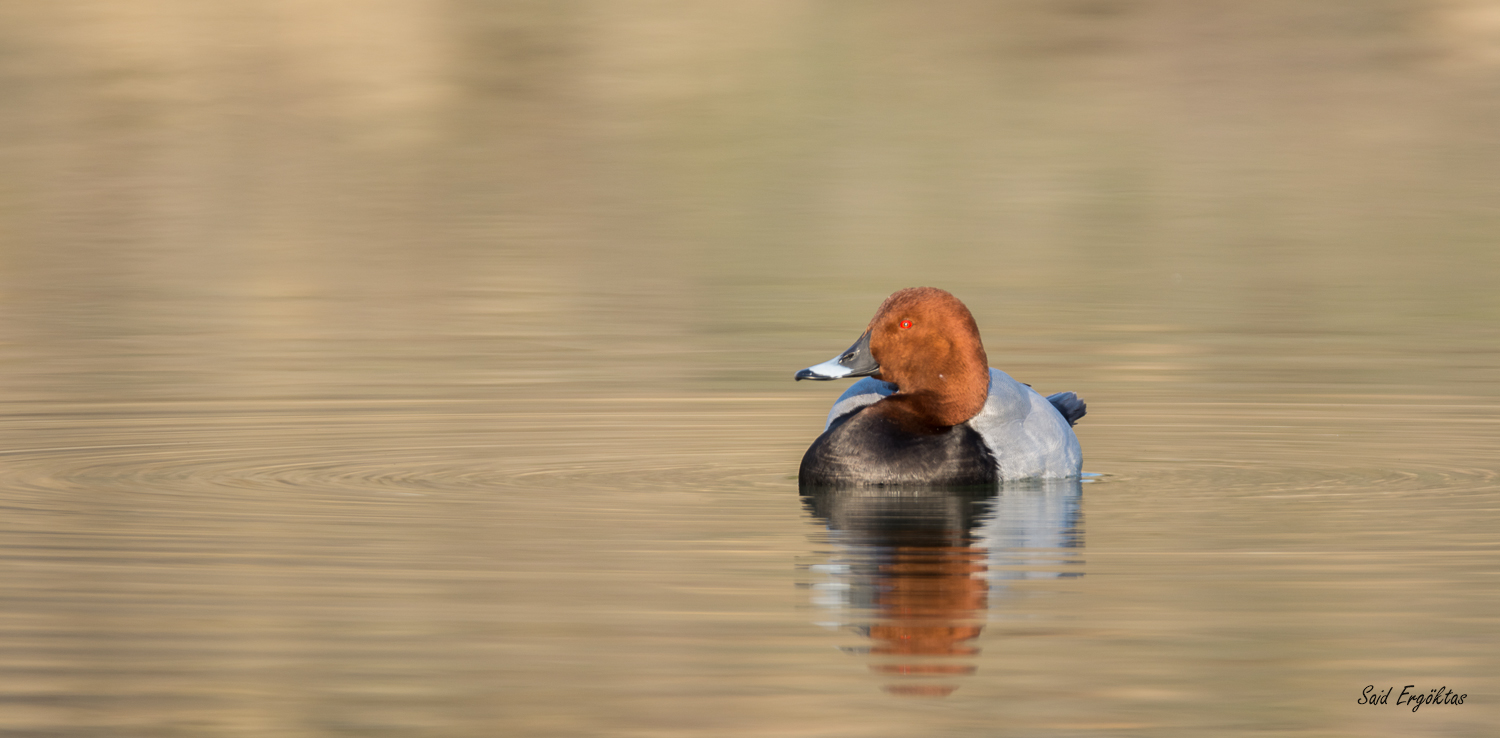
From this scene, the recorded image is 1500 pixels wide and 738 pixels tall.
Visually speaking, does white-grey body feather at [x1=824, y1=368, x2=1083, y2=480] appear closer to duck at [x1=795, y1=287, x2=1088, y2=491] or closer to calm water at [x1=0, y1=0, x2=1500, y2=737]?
duck at [x1=795, y1=287, x2=1088, y2=491]

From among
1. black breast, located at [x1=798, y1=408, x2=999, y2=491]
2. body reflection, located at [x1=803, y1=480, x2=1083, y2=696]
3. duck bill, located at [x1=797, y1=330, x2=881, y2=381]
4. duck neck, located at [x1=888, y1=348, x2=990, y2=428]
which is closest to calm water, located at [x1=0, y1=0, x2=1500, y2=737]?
body reflection, located at [x1=803, y1=480, x2=1083, y2=696]

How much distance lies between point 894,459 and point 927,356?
450mm

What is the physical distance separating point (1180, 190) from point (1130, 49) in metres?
14.3

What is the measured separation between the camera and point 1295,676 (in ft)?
22.4

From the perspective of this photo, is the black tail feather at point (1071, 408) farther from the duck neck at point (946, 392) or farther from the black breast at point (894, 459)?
the black breast at point (894, 459)

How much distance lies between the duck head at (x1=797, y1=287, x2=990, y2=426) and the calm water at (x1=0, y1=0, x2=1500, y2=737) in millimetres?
442

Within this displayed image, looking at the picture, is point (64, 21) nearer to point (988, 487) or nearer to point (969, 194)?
point (969, 194)

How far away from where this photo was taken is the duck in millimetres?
10180

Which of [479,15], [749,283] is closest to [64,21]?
[479,15]

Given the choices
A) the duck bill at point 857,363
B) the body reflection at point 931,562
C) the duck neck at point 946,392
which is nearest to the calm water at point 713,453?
the body reflection at point 931,562

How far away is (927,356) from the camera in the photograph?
10227 mm

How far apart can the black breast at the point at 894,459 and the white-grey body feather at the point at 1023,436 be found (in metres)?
0.07

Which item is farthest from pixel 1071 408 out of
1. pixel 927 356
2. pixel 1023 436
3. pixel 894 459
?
pixel 894 459

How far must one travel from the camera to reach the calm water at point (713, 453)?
22.2 ft
